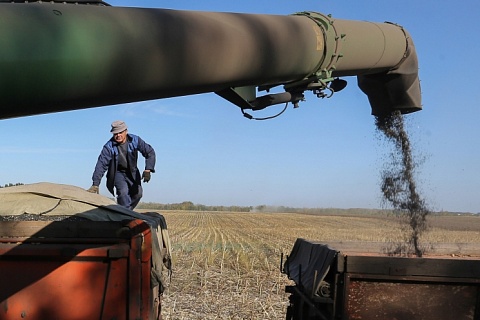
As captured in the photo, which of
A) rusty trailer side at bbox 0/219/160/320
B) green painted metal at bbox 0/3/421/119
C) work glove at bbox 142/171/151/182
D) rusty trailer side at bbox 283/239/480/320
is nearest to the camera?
green painted metal at bbox 0/3/421/119

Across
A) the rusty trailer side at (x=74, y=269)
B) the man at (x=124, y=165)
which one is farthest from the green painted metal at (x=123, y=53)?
the man at (x=124, y=165)

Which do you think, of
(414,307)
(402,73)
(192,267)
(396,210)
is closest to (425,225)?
(396,210)

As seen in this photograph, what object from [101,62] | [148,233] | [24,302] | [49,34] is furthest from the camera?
[148,233]

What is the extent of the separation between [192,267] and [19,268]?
361 inches

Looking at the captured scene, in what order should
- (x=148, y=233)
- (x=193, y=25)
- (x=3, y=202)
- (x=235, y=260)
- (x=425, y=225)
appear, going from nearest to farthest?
(x=193, y=25)
(x=148, y=233)
(x=3, y=202)
(x=425, y=225)
(x=235, y=260)

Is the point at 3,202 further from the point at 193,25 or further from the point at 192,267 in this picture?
the point at 192,267

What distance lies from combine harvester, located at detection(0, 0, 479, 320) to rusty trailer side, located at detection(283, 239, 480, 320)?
0.04 m

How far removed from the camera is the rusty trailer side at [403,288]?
142 inches

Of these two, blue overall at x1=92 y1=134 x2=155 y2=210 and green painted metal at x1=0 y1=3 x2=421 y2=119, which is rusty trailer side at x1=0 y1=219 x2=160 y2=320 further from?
blue overall at x1=92 y1=134 x2=155 y2=210

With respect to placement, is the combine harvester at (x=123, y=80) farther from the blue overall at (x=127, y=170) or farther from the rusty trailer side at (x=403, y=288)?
the blue overall at (x=127, y=170)

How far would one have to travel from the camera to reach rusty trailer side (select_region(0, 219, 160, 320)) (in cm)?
335

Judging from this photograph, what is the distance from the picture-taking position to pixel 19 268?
11.0ft

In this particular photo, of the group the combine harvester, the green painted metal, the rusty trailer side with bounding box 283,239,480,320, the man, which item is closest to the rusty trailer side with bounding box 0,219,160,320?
the combine harvester

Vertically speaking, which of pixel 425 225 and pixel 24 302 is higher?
pixel 425 225
